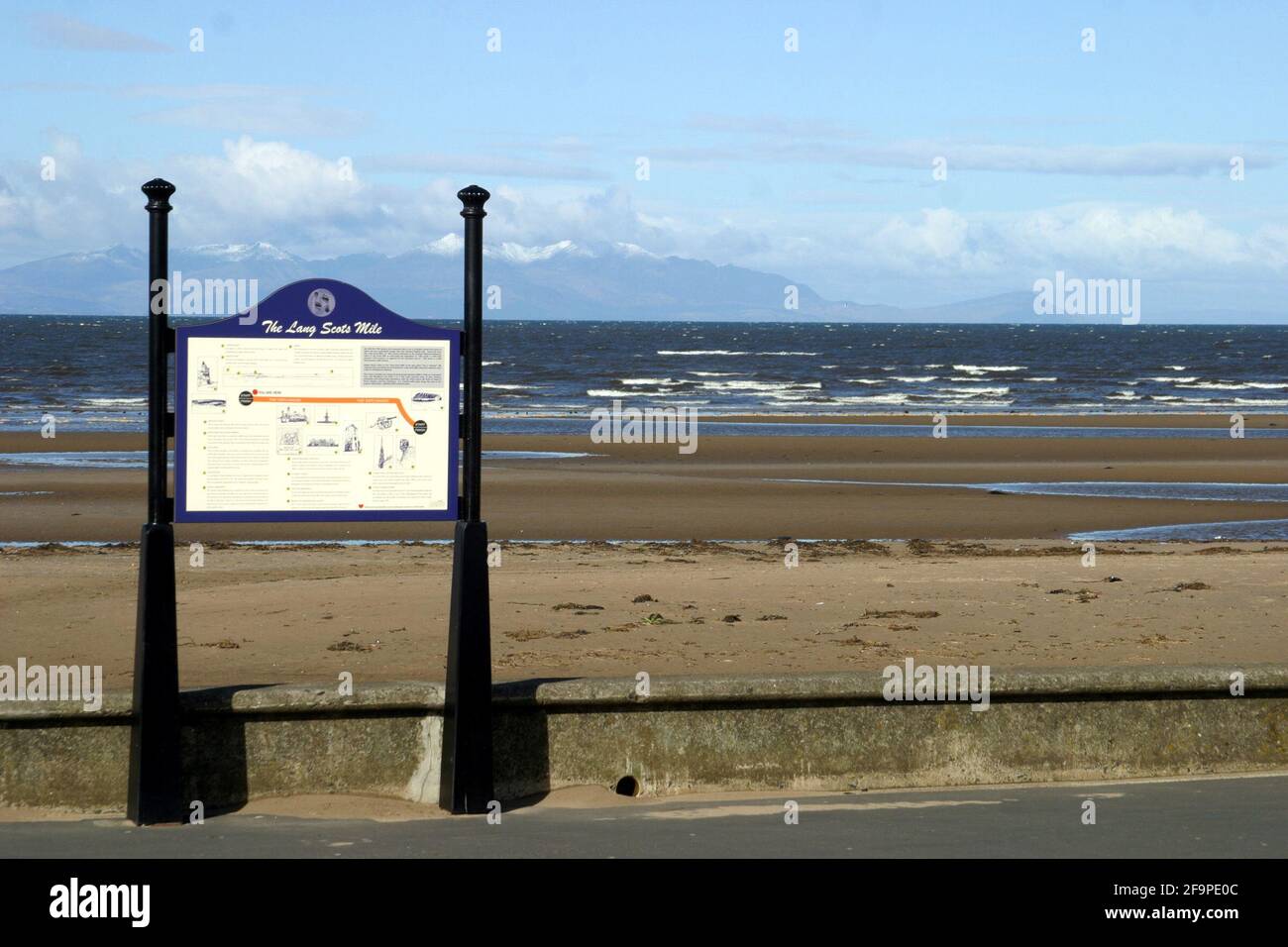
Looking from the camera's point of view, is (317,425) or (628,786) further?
(628,786)

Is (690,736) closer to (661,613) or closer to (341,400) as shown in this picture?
(341,400)

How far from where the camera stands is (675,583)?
12.2m

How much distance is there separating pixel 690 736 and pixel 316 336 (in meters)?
2.32

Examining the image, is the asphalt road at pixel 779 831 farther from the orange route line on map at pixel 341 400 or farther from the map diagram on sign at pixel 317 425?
the orange route line on map at pixel 341 400

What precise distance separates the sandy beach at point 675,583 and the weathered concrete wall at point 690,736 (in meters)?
1.59

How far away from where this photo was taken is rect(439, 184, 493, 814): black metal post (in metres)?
6.28

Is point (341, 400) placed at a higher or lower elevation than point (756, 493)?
higher

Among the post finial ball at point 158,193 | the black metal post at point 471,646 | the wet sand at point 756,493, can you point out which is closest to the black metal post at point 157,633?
the post finial ball at point 158,193

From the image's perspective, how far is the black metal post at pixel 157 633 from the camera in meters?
6.08

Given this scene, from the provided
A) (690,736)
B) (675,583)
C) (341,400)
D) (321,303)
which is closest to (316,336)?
(321,303)

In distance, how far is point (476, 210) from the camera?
6410 millimetres

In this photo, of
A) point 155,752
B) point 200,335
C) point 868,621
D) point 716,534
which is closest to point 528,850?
point 155,752

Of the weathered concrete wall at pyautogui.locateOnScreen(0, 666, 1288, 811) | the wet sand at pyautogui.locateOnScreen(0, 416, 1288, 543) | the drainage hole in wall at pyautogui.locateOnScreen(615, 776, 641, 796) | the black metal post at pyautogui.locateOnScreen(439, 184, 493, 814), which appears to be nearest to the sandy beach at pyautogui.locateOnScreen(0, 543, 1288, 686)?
the weathered concrete wall at pyautogui.locateOnScreen(0, 666, 1288, 811)

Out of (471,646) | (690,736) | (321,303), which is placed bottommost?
(690,736)
